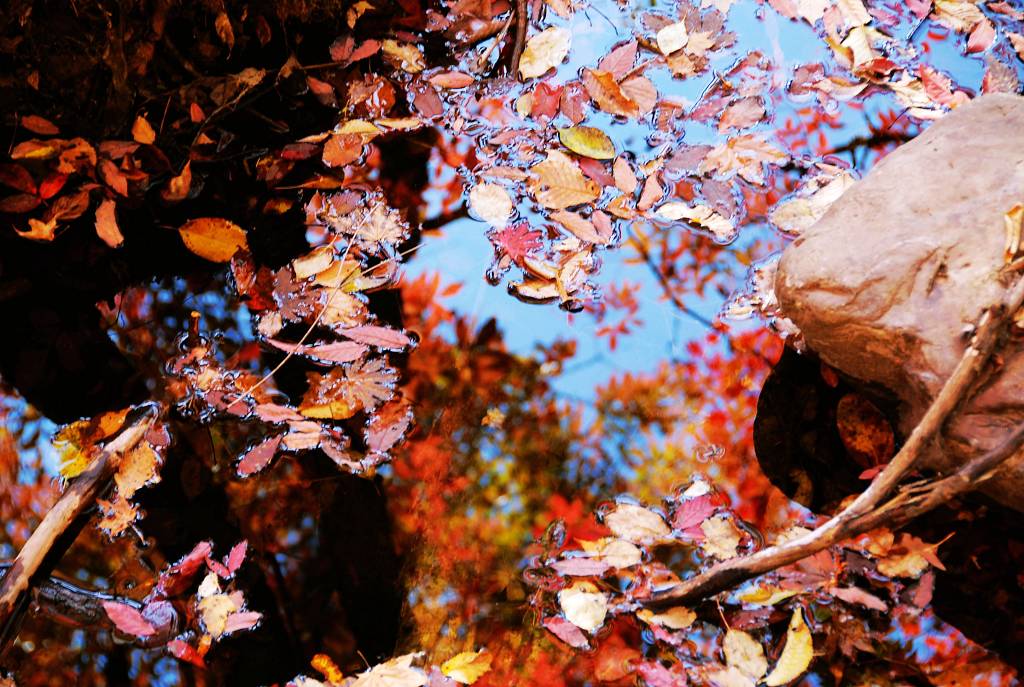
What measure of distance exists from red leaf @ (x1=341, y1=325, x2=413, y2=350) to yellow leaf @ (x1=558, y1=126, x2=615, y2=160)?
31.1 inches

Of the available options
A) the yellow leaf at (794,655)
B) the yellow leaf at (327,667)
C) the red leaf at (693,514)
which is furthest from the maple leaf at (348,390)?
the yellow leaf at (794,655)

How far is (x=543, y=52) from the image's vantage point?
8.76 ft

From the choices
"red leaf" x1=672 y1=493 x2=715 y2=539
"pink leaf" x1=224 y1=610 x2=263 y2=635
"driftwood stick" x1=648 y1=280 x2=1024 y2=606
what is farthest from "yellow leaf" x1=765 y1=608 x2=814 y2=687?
"pink leaf" x1=224 y1=610 x2=263 y2=635

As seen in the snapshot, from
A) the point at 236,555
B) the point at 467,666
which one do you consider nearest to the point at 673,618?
the point at 467,666

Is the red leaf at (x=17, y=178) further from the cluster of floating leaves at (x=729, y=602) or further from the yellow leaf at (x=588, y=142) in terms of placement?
the cluster of floating leaves at (x=729, y=602)

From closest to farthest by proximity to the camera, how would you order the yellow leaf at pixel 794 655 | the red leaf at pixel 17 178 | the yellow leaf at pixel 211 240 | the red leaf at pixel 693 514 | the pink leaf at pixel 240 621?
1. the yellow leaf at pixel 794 655
2. the pink leaf at pixel 240 621
3. the red leaf at pixel 693 514
4. the red leaf at pixel 17 178
5. the yellow leaf at pixel 211 240

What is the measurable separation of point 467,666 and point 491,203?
1.32 metres

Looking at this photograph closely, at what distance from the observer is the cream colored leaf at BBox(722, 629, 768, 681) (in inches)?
67.2

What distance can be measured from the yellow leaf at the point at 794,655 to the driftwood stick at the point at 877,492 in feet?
0.50

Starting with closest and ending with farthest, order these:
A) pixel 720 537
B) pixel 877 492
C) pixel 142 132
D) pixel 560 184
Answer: pixel 877 492, pixel 720 537, pixel 142 132, pixel 560 184

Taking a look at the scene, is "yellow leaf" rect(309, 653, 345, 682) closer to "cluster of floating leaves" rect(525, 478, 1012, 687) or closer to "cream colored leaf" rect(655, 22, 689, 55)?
"cluster of floating leaves" rect(525, 478, 1012, 687)

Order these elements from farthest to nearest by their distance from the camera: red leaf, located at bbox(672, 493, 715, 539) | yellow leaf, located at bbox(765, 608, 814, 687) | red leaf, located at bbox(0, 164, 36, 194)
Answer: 1. red leaf, located at bbox(0, 164, 36, 194)
2. red leaf, located at bbox(672, 493, 715, 539)
3. yellow leaf, located at bbox(765, 608, 814, 687)

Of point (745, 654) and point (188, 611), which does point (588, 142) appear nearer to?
point (745, 654)

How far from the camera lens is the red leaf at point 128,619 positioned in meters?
1.79
